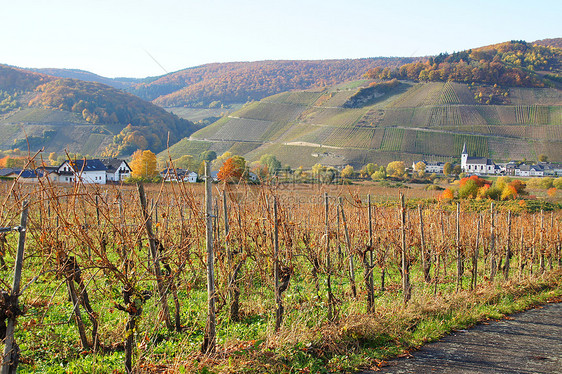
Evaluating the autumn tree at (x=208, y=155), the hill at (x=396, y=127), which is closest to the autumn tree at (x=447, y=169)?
the hill at (x=396, y=127)

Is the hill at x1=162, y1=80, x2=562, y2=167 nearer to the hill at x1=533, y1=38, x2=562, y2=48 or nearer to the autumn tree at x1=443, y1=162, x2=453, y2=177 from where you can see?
the autumn tree at x1=443, y1=162, x2=453, y2=177

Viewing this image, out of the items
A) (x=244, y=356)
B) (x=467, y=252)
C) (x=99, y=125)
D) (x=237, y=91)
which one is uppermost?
(x=237, y=91)

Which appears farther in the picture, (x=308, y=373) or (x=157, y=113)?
(x=157, y=113)

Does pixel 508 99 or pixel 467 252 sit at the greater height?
pixel 508 99

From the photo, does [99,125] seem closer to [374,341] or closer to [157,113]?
[157,113]

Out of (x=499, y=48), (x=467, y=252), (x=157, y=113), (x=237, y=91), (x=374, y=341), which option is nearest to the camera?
(x=374, y=341)

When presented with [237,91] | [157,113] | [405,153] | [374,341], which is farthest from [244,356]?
[237,91]

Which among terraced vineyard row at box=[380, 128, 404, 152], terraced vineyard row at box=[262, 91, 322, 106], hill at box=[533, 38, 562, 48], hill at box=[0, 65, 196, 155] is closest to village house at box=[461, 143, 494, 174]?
terraced vineyard row at box=[380, 128, 404, 152]

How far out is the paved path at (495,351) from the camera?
16.0 feet

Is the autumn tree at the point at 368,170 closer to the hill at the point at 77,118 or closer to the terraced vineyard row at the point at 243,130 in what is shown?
the terraced vineyard row at the point at 243,130

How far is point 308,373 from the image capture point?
443cm

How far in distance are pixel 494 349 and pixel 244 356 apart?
3.36m

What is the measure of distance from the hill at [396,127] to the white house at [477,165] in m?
3.92

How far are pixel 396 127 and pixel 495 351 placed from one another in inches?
3205
